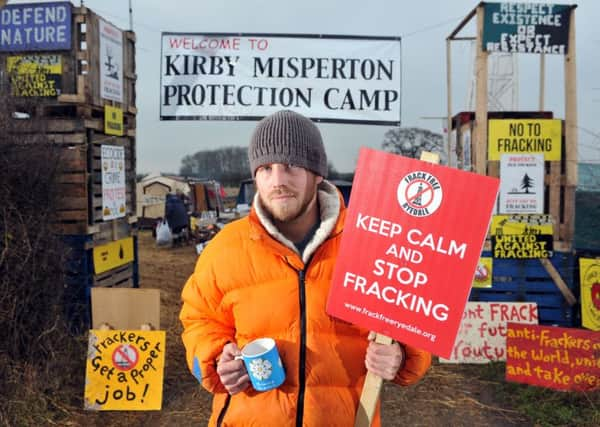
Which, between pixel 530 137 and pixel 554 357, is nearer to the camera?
pixel 554 357

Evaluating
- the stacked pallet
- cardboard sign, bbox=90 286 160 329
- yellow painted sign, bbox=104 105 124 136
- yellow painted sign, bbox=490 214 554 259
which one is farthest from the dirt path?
yellow painted sign, bbox=104 105 124 136

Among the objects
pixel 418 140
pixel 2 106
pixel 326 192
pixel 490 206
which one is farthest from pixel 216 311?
pixel 418 140

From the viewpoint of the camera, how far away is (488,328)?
573 cm

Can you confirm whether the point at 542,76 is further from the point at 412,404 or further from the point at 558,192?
the point at 412,404

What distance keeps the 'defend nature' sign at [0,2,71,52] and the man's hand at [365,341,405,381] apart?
16.0ft

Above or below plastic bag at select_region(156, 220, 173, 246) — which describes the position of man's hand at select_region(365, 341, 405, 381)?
above

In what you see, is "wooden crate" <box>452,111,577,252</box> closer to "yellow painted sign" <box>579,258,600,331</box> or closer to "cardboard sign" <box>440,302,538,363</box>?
"yellow painted sign" <box>579,258,600,331</box>

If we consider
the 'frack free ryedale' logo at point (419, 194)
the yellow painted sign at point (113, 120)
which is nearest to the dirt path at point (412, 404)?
the yellow painted sign at point (113, 120)

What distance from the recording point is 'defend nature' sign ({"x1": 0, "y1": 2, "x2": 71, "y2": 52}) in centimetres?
531

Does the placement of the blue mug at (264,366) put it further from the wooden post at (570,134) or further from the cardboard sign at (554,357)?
the wooden post at (570,134)

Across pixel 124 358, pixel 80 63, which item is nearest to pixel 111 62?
pixel 80 63

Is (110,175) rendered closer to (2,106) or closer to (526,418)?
(2,106)

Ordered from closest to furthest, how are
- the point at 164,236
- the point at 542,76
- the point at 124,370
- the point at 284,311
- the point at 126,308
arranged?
the point at 284,311 → the point at 124,370 → the point at 126,308 → the point at 542,76 → the point at 164,236

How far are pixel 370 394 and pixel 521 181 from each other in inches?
182
